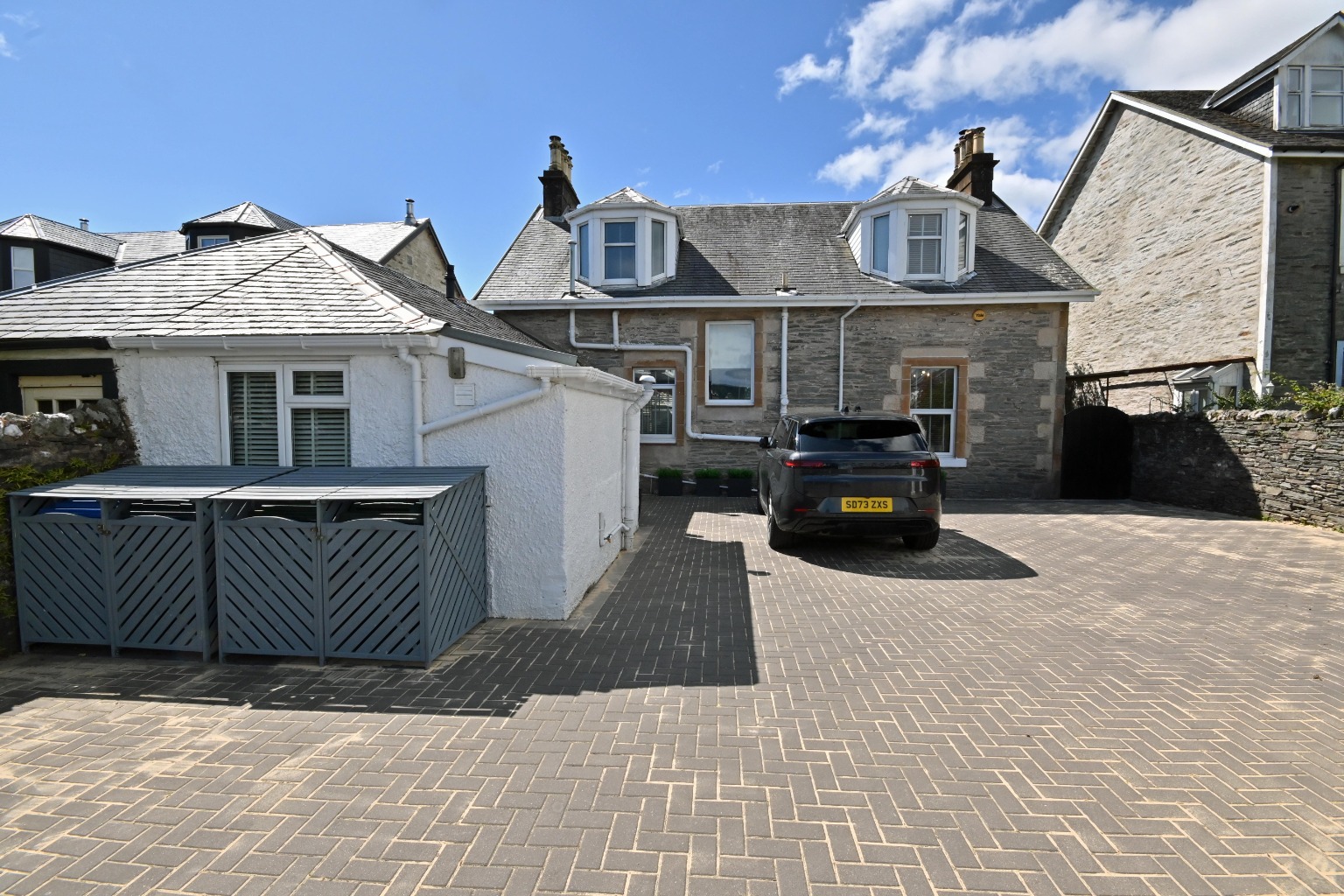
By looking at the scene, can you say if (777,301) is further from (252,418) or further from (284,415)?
(252,418)

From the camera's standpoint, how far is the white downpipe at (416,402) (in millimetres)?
5340

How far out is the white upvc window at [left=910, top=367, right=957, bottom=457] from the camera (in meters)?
13.8

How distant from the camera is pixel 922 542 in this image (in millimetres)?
8203

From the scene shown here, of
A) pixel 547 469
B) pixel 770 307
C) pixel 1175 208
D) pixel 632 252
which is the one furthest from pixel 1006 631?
pixel 1175 208

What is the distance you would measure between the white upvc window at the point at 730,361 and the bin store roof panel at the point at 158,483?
396 inches

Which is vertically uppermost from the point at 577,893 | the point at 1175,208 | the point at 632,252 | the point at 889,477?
the point at 1175,208

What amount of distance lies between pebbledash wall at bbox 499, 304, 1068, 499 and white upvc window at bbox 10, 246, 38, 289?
56.5 feet

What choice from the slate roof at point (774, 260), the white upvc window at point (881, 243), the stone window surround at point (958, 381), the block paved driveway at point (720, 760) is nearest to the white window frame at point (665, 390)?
the slate roof at point (774, 260)

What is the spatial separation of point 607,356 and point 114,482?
9993mm

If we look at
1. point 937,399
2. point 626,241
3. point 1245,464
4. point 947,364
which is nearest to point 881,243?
point 947,364

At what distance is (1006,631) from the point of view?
523 centimetres

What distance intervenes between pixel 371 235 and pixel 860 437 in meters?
20.1

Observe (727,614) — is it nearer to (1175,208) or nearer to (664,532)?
(664,532)

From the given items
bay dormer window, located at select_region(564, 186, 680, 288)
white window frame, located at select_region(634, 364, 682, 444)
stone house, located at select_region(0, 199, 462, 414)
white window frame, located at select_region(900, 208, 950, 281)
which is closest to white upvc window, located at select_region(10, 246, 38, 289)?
stone house, located at select_region(0, 199, 462, 414)
